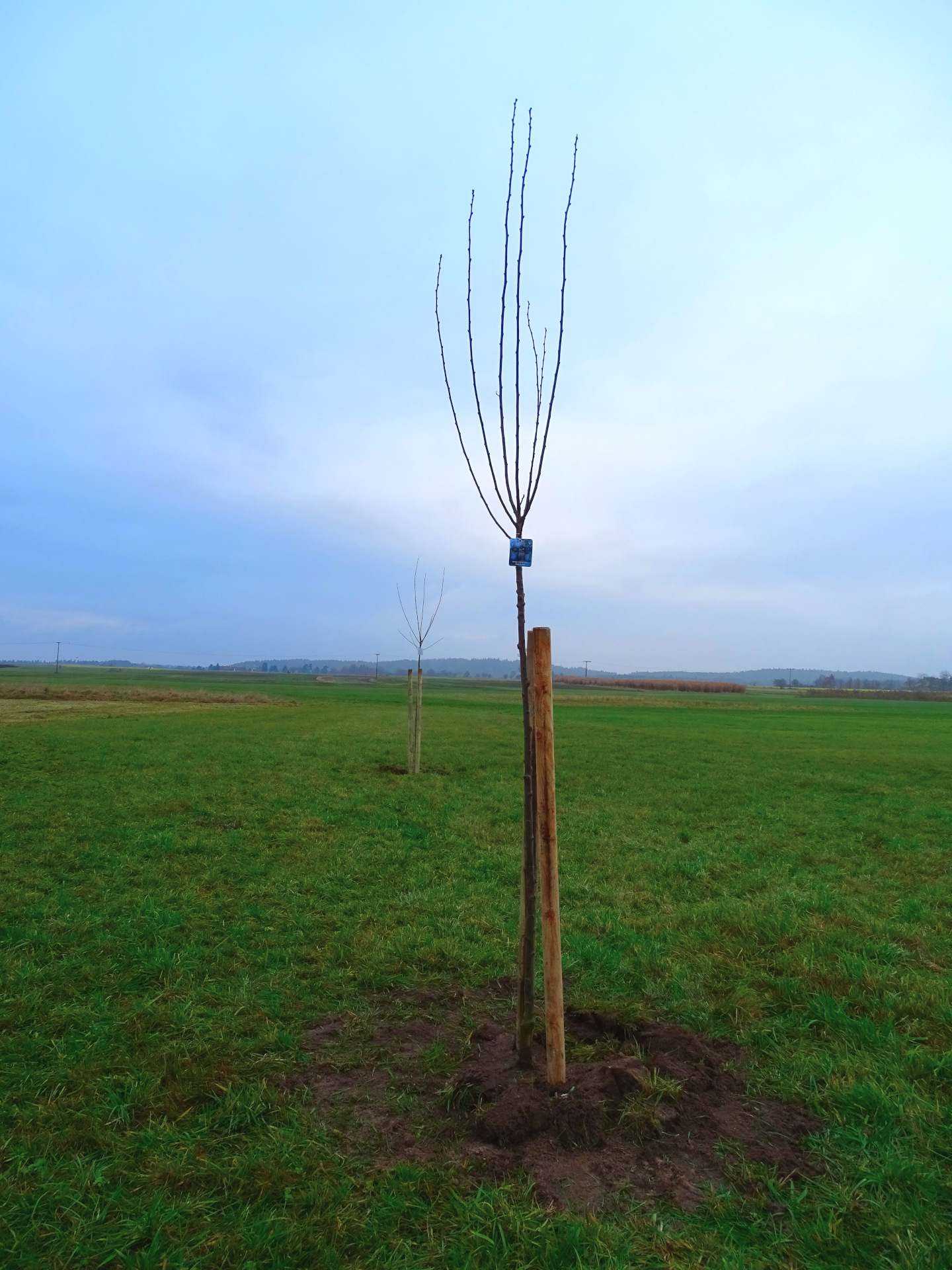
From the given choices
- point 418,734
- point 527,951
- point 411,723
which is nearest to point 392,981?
point 527,951

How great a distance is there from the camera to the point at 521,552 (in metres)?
3.81

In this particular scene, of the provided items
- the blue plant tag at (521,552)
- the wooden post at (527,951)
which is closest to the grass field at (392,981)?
the wooden post at (527,951)

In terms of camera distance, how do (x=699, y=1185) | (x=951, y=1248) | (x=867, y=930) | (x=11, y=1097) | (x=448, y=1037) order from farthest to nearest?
(x=867, y=930)
(x=448, y=1037)
(x=11, y=1097)
(x=699, y=1185)
(x=951, y=1248)

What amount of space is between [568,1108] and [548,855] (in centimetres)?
117

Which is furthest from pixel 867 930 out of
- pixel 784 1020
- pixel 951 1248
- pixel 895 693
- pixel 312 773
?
pixel 895 693

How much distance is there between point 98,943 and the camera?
5.42m

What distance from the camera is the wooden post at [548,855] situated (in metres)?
3.51

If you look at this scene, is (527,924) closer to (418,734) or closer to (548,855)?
(548,855)

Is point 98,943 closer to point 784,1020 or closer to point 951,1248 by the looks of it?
point 784,1020

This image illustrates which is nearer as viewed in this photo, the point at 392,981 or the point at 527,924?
the point at 527,924

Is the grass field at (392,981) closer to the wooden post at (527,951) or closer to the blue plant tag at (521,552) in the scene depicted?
the wooden post at (527,951)

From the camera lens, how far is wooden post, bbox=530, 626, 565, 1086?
11.5 feet

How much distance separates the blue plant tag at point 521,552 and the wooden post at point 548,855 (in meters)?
0.41

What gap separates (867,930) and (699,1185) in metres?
3.98
